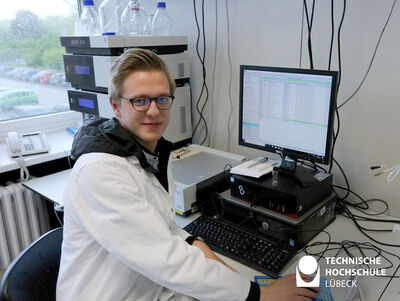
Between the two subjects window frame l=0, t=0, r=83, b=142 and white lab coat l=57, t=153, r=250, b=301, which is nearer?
white lab coat l=57, t=153, r=250, b=301

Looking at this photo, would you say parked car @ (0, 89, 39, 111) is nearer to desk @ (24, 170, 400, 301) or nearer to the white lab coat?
desk @ (24, 170, 400, 301)

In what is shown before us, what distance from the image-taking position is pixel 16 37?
2184mm

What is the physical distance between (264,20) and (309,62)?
297 mm

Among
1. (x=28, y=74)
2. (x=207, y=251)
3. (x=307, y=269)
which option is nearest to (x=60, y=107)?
(x=28, y=74)

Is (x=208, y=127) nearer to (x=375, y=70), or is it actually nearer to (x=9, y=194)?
(x=375, y=70)

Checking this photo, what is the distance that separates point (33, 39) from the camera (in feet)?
7.41

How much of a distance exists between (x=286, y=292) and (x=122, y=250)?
451 mm

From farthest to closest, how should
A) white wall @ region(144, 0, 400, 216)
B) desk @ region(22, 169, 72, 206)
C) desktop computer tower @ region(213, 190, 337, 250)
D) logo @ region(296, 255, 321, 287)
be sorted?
desk @ region(22, 169, 72, 206)
white wall @ region(144, 0, 400, 216)
desktop computer tower @ region(213, 190, 337, 250)
logo @ region(296, 255, 321, 287)

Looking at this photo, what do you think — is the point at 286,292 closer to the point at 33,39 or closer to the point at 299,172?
the point at 299,172

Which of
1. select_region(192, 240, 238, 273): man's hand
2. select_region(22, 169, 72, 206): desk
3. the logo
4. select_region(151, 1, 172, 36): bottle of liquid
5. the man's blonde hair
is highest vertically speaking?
select_region(151, 1, 172, 36): bottle of liquid

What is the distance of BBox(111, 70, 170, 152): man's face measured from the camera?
1.00 metres

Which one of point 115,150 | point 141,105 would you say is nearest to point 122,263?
point 115,150

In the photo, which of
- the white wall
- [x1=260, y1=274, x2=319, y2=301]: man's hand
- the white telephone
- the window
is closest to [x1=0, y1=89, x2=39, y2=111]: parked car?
the window

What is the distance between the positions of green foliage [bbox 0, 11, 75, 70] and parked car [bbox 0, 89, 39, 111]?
174 millimetres
